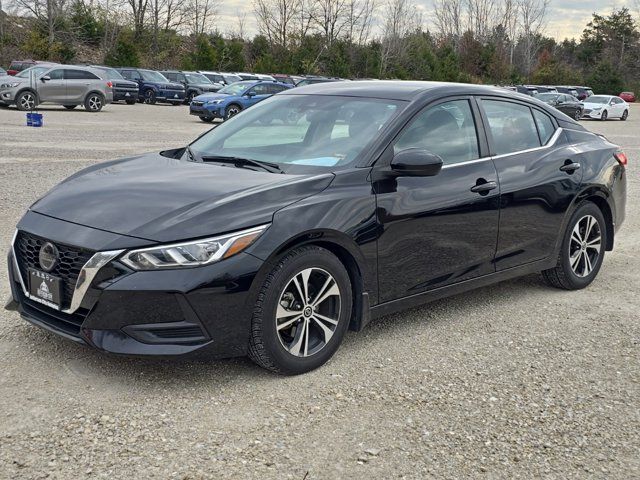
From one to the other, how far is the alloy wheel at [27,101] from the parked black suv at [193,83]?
11.8 metres

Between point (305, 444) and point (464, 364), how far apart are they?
145 cm

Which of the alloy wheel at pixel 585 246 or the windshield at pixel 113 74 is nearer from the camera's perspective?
the alloy wheel at pixel 585 246

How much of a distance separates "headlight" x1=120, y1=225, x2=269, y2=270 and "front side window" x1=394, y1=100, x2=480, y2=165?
138cm

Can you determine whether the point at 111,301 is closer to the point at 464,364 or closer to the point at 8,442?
the point at 8,442

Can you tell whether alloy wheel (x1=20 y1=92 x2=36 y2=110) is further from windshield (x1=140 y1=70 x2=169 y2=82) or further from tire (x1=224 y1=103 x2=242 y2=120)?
windshield (x1=140 y1=70 x2=169 y2=82)

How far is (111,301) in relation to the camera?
3875 mm

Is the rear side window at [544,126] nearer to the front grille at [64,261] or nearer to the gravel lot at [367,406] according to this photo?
the gravel lot at [367,406]

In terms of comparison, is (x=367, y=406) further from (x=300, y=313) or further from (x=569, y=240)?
(x=569, y=240)

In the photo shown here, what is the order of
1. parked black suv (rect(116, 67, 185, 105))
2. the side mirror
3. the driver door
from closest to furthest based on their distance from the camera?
1. the side mirror
2. the driver door
3. parked black suv (rect(116, 67, 185, 105))

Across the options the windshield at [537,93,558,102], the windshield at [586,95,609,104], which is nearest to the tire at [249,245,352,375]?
the windshield at [537,93,558,102]

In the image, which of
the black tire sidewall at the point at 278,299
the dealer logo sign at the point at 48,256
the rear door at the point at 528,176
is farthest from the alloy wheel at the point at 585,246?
the dealer logo sign at the point at 48,256

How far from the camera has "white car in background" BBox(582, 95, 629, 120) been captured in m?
41.8

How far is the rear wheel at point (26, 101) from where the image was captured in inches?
1047

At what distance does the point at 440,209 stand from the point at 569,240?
171 centimetres
